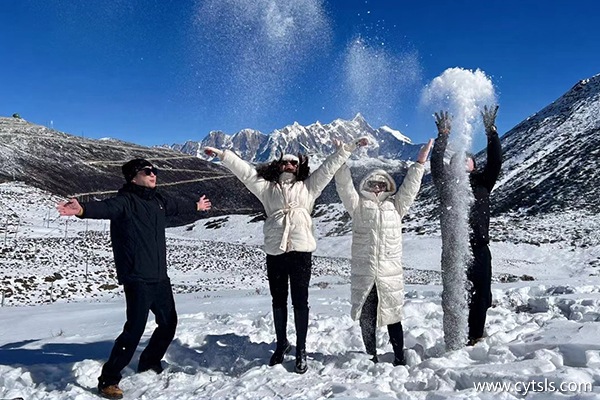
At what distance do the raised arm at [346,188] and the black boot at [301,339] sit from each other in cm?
124

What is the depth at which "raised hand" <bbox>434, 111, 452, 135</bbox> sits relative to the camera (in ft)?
17.4

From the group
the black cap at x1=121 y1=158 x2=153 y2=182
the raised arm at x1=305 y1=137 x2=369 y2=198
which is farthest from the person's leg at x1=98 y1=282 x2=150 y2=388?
the raised arm at x1=305 y1=137 x2=369 y2=198

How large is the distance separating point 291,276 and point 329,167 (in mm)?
1227

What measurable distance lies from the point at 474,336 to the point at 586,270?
27.6 meters

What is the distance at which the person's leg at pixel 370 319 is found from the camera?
5262 mm

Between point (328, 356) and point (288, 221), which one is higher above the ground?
point (288, 221)

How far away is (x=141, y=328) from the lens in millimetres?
4805

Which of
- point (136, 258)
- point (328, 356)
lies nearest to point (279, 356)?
point (328, 356)

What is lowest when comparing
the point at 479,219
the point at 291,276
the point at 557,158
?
the point at 291,276

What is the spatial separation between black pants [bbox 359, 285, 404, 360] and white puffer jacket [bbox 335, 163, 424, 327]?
0.08 metres

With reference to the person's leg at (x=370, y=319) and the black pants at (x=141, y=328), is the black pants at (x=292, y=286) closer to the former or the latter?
the person's leg at (x=370, y=319)

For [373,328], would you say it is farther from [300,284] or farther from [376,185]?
[376,185]

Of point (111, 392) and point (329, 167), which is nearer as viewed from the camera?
point (111, 392)

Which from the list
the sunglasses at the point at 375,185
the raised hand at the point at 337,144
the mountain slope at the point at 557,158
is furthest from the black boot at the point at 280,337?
the mountain slope at the point at 557,158
